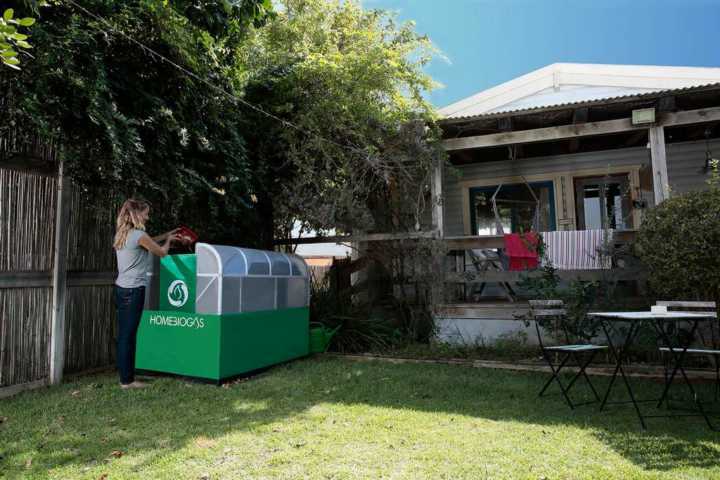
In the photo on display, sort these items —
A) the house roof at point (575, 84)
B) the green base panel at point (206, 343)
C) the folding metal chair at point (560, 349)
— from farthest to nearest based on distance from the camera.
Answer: the house roof at point (575, 84)
the green base panel at point (206, 343)
the folding metal chair at point (560, 349)

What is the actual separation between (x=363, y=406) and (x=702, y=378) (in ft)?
12.5

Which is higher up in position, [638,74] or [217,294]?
[638,74]

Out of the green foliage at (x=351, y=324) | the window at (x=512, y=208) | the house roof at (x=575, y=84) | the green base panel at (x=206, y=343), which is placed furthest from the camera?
the house roof at (x=575, y=84)

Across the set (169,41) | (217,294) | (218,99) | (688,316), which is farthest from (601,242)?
(169,41)

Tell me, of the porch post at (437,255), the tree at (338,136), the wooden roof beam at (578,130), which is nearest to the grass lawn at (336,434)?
the porch post at (437,255)

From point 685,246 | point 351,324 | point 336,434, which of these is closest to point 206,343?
point 336,434

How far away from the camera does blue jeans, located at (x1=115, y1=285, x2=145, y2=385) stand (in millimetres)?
4738

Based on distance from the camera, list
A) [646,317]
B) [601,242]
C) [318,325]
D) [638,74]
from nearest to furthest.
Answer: [646,317] < [601,242] < [318,325] < [638,74]

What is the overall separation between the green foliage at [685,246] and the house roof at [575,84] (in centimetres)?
512

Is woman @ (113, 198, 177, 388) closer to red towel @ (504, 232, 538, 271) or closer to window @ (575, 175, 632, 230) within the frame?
red towel @ (504, 232, 538, 271)

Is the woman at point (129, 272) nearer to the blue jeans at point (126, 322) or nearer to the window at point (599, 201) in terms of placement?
the blue jeans at point (126, 322)

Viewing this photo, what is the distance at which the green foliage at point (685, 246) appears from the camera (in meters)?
4.93

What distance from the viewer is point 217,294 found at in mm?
4953

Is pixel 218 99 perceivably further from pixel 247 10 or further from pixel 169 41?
pixel 247 10
